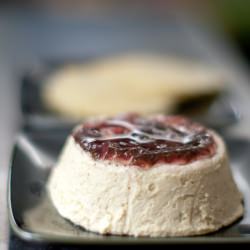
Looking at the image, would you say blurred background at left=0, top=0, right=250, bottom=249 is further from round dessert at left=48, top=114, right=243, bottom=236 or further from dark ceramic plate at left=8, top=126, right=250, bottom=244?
round dessert at left=48, top=114, right=243, bottom=236

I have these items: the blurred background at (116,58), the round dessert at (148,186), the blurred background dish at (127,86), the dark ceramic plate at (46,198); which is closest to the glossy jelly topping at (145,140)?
the round dessert at (148,186)

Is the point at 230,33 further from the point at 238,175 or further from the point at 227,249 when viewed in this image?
the point at 227,249

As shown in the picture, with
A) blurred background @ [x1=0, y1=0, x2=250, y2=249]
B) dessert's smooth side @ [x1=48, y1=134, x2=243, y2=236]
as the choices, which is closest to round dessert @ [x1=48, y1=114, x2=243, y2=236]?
dessert's smooth side @ [x1=48, y1=134, x2=243, y2=236]

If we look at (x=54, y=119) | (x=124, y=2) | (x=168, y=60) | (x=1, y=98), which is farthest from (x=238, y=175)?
(x=124, y=2)

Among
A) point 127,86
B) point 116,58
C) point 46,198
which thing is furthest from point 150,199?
point 116,58

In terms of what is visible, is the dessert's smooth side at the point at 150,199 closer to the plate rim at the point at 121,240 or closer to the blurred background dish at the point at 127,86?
the plate rim at the point at 121,240
